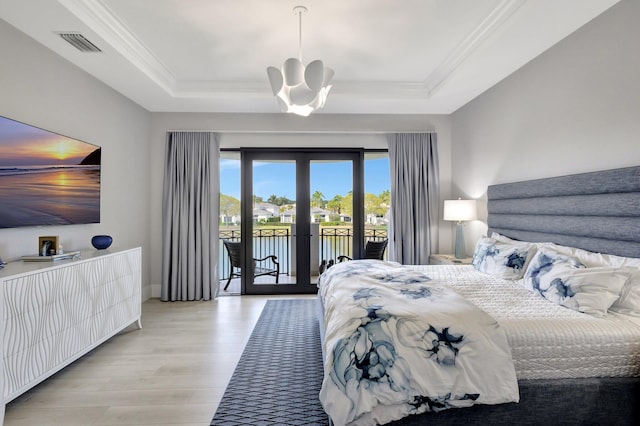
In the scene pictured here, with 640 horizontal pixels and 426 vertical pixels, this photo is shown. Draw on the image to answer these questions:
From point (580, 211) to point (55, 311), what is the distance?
3889 mm

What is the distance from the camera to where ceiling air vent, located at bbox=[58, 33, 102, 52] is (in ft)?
8.17

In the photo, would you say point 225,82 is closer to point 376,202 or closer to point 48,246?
point 48,246

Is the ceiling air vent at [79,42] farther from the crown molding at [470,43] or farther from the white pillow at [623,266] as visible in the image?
the white pillow at [623,266]

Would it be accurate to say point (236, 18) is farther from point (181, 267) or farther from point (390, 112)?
point (181, 267)

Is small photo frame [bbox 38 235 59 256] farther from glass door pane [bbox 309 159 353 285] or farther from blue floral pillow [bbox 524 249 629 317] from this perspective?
blue floral pillow [bbox 524 249 629 317]

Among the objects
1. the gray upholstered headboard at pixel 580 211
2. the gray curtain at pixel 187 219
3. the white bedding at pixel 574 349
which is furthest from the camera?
the gray curtain at pixel 187 219

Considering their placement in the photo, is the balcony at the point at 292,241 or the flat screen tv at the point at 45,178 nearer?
the flat screen tv at the point at 45,178

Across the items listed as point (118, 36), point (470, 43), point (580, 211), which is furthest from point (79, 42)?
Result: point (580, 211)

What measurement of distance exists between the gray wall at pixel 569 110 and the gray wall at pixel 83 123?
14.3ft

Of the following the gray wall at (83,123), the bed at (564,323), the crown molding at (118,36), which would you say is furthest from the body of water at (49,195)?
the bed at (564,323)

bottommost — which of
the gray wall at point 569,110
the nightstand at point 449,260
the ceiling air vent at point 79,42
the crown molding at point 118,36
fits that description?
the nightstand at point 449,260

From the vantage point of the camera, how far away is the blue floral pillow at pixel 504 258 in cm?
262

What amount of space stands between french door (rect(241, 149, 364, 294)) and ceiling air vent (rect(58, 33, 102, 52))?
2108 mm

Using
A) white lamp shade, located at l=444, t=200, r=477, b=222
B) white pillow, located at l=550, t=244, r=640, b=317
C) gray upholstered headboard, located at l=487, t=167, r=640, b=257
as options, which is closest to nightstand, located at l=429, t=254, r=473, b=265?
white lamp shade, located at l=444, t=200, r=477, b=222
